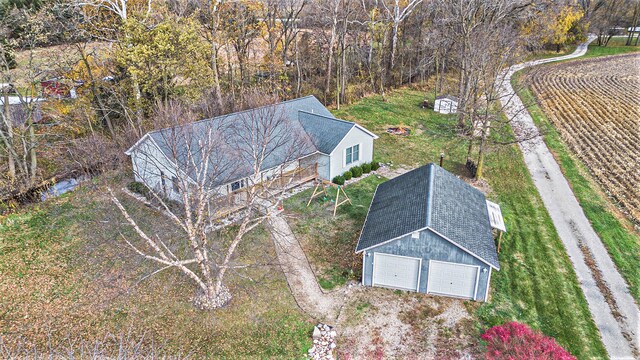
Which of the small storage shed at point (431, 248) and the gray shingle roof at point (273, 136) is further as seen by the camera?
the gray shingle roof at point (273, 136)

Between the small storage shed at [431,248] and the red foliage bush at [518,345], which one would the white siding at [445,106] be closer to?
the small storage shed at [431,248]

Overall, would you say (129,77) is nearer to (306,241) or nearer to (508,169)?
(306,241)

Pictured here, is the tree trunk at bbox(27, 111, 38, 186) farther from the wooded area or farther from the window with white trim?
the window with white trim

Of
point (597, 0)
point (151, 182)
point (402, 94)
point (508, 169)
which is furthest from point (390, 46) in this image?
point (597, 0)

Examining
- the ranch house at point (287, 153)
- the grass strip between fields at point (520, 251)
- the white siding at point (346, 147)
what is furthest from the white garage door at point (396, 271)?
the white siding at point (346, 147)

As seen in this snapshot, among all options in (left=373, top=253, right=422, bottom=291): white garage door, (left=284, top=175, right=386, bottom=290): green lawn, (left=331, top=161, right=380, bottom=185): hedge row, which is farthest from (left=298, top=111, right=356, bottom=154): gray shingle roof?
(left=373, top=253, right=422, bottom=291): white garage door
